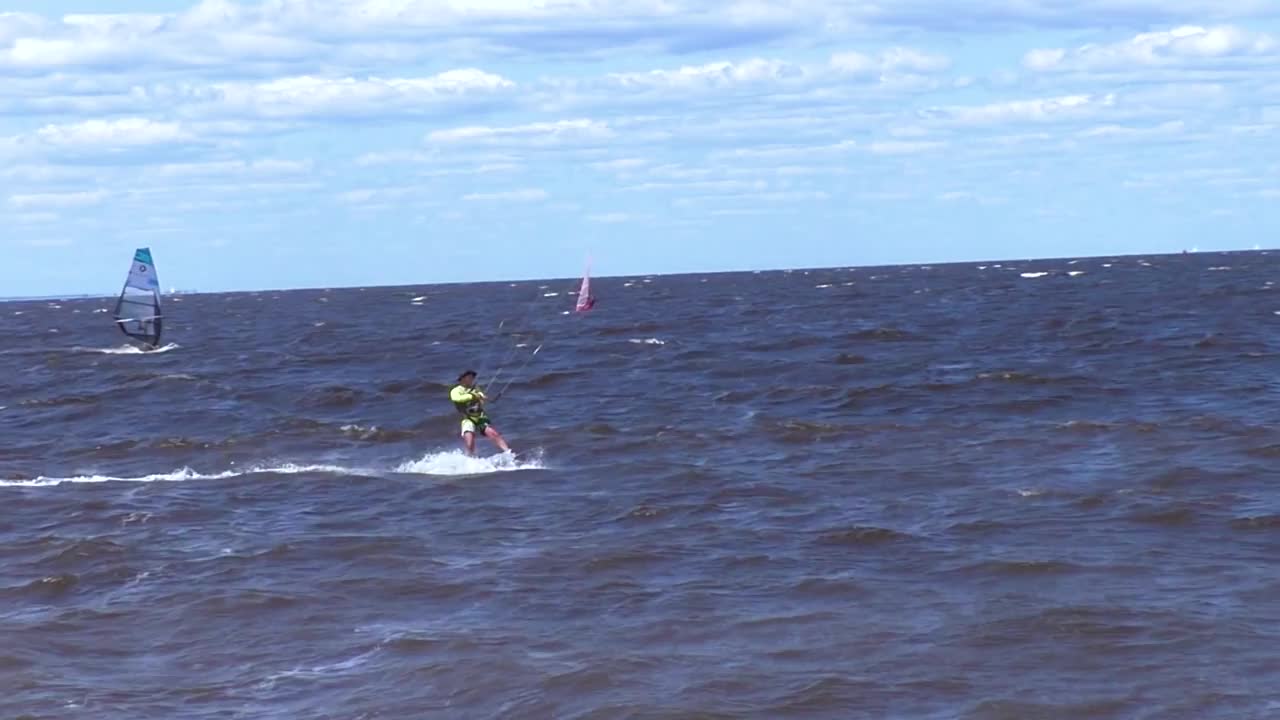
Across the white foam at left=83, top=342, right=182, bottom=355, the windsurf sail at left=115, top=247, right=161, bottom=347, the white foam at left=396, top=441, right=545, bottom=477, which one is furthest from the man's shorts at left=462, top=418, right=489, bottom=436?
the white foam at left=83, top=342, right=182, bottom=355

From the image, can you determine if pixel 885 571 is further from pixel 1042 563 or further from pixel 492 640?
pixel 492 640

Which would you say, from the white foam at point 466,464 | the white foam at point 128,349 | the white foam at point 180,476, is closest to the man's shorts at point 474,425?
the white foam at point 466,464

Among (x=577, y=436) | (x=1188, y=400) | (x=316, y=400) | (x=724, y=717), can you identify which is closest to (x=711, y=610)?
(x=724, y=717)

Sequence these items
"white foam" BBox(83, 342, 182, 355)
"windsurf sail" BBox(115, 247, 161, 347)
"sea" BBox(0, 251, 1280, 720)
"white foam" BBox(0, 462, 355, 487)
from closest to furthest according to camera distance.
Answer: "sea" BBox(0, 251, 1280, 720) < "white foam" BBox(0, 462, 355, 487) < "windsurf sail" BBox(115, 247, 161, 347) < "white foam" BBox(83, 342, 182, 355)

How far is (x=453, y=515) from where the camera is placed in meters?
24.3

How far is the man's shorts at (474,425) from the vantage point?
29328 mm

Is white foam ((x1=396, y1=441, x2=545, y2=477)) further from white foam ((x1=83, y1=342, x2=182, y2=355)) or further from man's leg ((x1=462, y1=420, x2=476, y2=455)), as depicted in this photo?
white foam ((x1=83, y1=342, x2=182, y2=355))

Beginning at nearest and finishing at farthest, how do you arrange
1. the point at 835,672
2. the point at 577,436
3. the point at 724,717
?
the point at 724,717 < the point at 835,672 < the point at 577,436

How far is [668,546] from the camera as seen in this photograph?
69.4ft

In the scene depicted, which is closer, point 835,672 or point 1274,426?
point 835,672

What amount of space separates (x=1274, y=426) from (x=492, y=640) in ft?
60.1

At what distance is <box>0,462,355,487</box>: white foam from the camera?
28859 millimetres

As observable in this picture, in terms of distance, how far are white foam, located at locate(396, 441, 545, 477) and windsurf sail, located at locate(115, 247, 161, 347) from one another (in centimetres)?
3226

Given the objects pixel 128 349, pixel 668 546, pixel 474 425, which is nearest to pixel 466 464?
pixel 474 425
